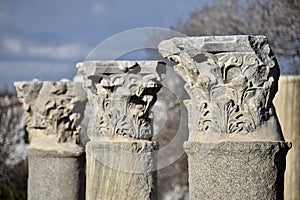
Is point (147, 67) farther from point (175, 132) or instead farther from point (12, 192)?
point (12, 192)

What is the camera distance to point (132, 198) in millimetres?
11031

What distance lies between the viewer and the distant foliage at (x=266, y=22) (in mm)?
21328

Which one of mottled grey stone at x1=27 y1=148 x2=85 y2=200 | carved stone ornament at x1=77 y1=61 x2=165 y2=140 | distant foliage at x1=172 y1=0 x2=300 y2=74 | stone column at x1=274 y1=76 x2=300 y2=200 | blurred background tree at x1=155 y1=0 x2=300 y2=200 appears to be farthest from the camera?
distant foliage at x1=172 y1=0 x2=300 y2=74

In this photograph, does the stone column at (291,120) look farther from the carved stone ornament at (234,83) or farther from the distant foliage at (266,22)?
the distant foliage at (266,22)

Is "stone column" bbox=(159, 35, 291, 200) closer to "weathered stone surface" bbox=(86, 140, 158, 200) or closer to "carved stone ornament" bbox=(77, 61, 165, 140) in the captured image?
"carved stone ornament" bbox=(77, 61, 165, 140)

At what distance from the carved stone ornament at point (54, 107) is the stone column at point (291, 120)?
3.86 m

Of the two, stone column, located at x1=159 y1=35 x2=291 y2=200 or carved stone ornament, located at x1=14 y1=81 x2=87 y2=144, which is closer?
stone column, located at x1=159 y1=35 x2=291 y2=200

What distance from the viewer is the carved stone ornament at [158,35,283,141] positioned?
8.05 metres

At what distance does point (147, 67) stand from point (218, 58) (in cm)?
283

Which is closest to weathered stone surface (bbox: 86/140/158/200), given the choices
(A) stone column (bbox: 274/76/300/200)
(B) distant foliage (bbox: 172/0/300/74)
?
(A) stone column (bbox: 274/76/300/200)

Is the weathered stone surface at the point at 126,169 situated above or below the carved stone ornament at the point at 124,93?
below

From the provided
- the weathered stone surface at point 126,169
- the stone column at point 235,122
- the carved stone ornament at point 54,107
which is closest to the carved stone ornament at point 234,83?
the stone column at point 235,122

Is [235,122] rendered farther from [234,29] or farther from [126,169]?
[234,29]

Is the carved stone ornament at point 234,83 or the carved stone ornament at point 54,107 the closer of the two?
the carved stone ornament at point 234,83
